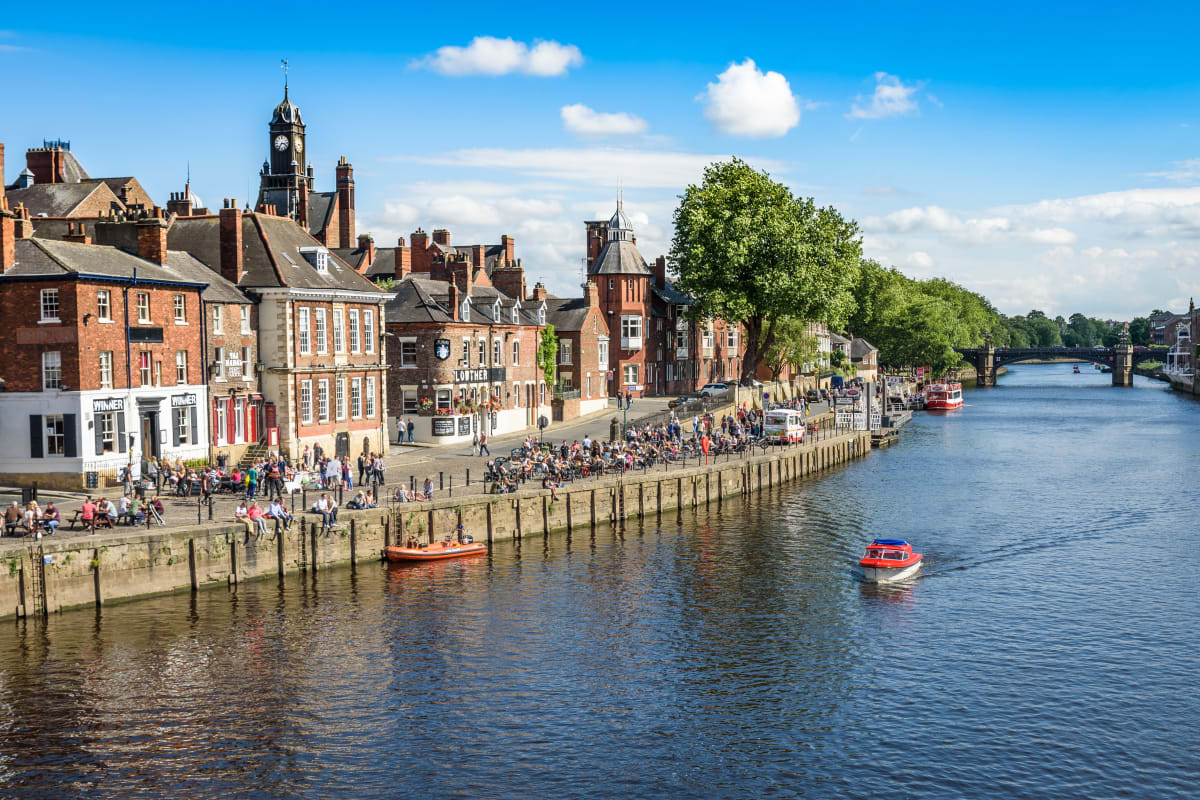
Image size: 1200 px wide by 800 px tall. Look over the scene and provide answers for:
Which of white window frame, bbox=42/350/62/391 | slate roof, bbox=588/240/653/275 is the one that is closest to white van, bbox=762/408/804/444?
slate roof, bbox=588/240/653/275

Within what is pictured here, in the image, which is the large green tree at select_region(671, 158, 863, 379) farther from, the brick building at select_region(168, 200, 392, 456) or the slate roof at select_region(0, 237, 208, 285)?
the slate roof at select_region(0, 237, 208, 285)

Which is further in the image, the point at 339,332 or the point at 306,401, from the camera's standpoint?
the point at 339,332

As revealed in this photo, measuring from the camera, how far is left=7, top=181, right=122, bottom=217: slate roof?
2911 inches

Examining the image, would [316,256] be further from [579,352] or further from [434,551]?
[579,352]

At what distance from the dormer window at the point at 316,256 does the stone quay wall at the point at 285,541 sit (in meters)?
19.3

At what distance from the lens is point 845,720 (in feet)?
108

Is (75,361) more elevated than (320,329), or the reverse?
(320,329)

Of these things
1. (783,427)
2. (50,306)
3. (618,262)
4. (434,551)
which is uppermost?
(618,262)

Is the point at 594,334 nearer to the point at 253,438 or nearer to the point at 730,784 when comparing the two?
the point at 253,438

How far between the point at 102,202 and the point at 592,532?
41.6 metres

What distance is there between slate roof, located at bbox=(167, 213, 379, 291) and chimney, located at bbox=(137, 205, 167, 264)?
18.5 feet

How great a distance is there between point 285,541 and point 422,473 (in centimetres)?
1458

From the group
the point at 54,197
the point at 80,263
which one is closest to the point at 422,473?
the point at 80,263

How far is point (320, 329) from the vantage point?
2500 inches
